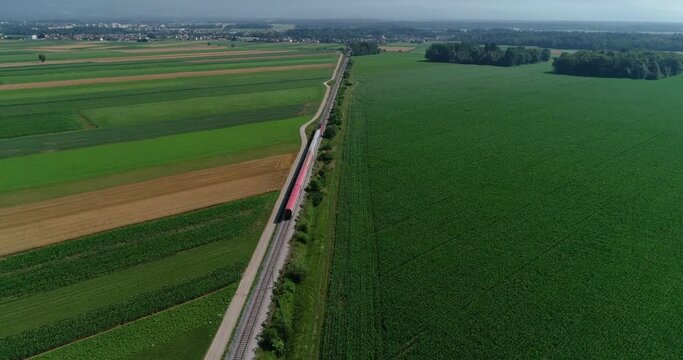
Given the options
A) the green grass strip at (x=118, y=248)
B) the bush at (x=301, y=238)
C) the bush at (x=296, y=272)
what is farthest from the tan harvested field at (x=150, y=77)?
the bush at (x=296, y=272)

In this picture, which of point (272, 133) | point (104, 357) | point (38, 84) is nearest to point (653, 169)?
point (272, 133)

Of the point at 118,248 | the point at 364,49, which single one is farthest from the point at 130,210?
the point at 364,49

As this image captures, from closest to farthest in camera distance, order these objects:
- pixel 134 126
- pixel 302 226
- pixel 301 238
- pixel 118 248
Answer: pixel 118 248 < pixel 301 238 < pixel 302 226 < pixel 134 126

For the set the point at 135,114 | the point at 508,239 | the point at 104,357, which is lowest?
the point at 104,357

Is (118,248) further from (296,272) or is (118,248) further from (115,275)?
(296,272)

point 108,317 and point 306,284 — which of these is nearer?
point 108,317

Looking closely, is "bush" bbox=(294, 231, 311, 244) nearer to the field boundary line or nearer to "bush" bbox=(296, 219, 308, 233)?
"bush" bbox=(296, 219, 308, 233)

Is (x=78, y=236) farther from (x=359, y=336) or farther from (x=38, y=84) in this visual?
(x=38, y=84)
